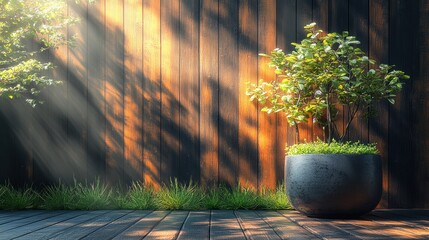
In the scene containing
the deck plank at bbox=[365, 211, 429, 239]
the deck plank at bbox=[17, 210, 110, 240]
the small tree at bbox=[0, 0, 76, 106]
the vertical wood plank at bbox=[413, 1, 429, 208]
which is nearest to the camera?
the deck plank at bbox=[17, 210, 110, 240]

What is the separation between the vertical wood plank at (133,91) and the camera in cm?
442

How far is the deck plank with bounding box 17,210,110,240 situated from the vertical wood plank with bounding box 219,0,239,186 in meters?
1.06

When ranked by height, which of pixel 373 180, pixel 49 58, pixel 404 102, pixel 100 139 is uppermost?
pixel 49 58

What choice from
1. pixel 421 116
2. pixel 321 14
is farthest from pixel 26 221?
pixel 421 116

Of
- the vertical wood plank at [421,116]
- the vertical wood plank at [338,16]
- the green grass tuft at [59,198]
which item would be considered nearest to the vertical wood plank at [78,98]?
the green grass tuft at [59,198]

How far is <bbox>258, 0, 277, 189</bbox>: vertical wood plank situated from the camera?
4.40 meters

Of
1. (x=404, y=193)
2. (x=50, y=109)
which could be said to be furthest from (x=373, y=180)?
(x=50, y=109)

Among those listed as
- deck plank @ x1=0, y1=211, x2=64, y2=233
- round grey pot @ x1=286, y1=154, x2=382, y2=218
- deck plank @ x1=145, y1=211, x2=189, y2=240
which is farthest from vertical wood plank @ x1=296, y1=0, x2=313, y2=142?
deck plank @ x1=0, y1=211, x2=64, y2=233

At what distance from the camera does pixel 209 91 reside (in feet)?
14.6

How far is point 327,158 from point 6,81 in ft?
→ 7.14

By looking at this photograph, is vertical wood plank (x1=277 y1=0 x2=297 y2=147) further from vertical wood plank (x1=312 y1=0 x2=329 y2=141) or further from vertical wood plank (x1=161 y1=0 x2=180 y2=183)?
vertical wood plank (x1=161 y1=0 x2=180 y2=183)

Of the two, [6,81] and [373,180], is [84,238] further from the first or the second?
[373,180]

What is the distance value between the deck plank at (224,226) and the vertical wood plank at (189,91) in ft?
1.89

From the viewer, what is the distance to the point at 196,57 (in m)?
4.46
